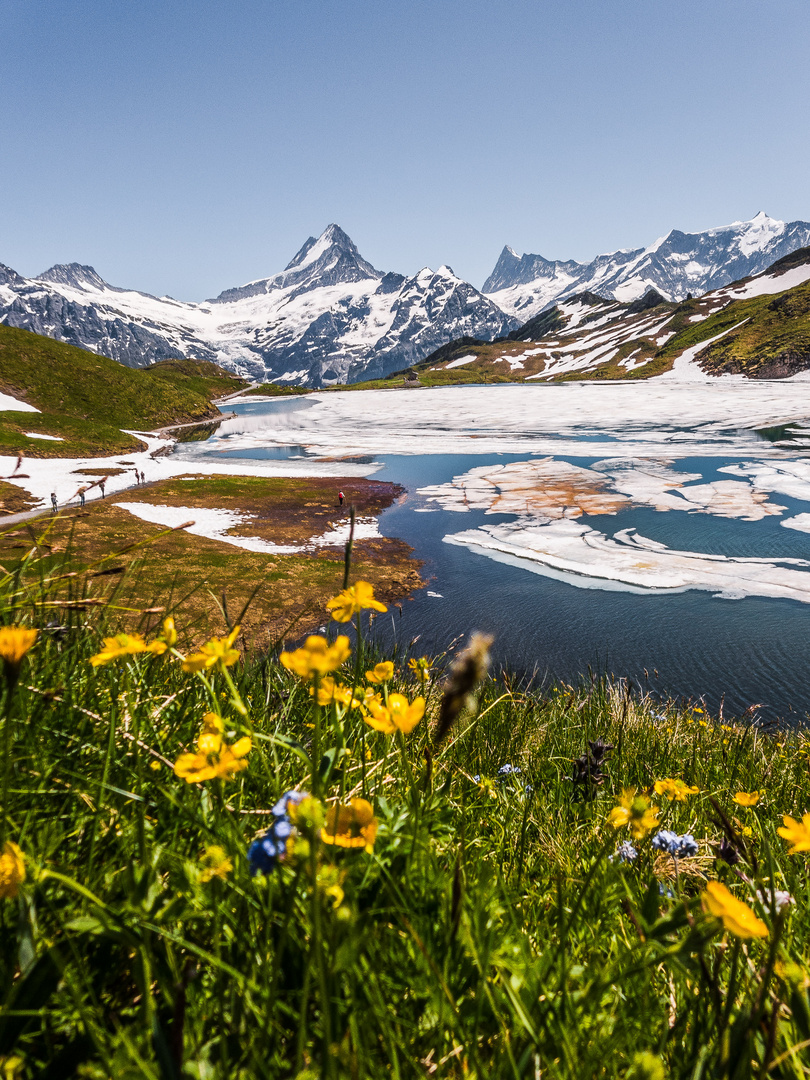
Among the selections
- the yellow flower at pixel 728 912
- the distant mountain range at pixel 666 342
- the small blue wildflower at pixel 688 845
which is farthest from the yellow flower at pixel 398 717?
the distant mountain range at pixel 666 342

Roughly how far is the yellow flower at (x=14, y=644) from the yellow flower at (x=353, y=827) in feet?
1.94

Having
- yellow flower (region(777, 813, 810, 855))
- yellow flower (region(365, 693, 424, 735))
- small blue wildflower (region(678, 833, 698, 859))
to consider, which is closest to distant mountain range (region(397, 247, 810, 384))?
small blue wildflower (region(678, 833, 698, 859))

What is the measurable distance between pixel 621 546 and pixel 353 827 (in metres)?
17.7

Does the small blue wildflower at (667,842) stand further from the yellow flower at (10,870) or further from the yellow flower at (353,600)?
the yellow flower at (10,870)

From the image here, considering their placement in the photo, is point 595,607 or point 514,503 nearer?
point 595,607

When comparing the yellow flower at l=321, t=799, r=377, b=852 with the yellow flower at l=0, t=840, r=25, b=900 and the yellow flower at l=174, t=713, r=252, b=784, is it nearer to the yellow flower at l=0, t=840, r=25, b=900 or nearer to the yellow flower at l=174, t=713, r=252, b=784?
the yellow flower at l=174, t=713, r=252, b=784

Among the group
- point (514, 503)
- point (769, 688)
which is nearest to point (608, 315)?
point (514, 503)

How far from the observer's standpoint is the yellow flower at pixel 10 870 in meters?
0.78

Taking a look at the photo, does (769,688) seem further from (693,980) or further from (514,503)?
(514,503)

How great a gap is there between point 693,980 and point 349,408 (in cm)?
8171

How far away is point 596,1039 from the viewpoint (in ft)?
3.23

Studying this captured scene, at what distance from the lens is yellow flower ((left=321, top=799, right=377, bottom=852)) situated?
87 cm

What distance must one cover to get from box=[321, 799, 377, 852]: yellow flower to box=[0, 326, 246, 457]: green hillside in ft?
143

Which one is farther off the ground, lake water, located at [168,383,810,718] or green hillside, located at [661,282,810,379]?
green hillside, located at [661,282,810,379]
